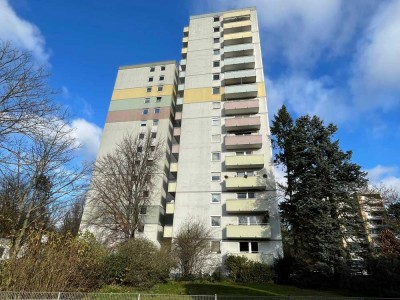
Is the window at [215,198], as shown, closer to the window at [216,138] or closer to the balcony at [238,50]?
the window at [216,138]

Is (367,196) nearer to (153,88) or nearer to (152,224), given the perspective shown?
(152,224)

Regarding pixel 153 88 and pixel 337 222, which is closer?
pixel 337 222

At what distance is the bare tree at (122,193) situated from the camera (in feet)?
84.7

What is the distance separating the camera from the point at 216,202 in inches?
1168

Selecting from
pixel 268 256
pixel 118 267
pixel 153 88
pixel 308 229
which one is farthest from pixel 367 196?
pixel 153 88

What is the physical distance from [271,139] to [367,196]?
10847 mm

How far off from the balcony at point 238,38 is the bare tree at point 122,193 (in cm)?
2122

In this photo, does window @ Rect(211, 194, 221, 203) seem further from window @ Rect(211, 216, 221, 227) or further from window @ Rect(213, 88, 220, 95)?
window @ Rect(213, 88, 220, 95)

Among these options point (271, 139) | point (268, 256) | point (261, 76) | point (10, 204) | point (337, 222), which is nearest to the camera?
point (10, 204)

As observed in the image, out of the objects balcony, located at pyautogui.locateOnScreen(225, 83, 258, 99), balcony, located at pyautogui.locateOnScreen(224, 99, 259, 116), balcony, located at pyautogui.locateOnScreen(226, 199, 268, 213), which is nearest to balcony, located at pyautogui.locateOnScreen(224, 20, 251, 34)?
balcony, located at pyautogui.locateOnScreen(225, 83, 258, 99)

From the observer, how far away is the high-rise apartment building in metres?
27.9

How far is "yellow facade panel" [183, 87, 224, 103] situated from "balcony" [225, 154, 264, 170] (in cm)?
1001

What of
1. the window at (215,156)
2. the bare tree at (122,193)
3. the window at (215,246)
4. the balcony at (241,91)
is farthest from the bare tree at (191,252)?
the balcony at (241,91)

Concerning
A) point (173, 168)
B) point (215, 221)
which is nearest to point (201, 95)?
point (173, 168)
